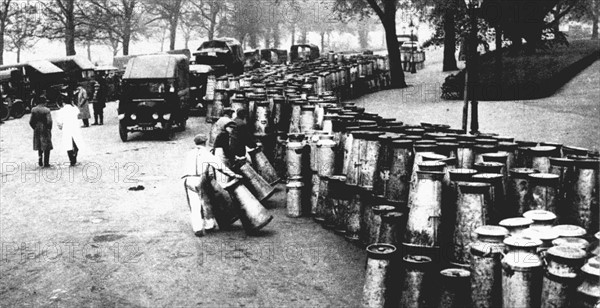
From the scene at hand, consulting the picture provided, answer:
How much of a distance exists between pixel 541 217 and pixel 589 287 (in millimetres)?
1121

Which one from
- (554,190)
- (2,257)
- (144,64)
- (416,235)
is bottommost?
(2,257)

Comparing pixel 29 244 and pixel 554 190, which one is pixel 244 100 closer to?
pixel 29 244

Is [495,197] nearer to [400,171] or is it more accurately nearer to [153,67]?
[400,171]

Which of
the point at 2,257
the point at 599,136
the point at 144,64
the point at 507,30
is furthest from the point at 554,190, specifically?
the point at 144,64

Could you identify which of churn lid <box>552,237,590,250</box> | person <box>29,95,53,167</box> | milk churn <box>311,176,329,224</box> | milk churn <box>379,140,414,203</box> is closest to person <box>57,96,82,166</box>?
person <box>29,95,53,167</box>

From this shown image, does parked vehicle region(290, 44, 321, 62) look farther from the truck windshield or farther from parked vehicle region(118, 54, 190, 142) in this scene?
the truck windshield

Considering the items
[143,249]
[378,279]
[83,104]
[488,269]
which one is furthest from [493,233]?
[83,104]

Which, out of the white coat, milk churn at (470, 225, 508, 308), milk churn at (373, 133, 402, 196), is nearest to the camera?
milk churn at (470, 225, 508, 308)

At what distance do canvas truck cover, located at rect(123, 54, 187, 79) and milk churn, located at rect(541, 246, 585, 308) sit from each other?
14603mm

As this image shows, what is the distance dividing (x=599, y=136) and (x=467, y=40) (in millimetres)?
3890

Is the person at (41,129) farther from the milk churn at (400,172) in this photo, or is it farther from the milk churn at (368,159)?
the milk churn at (400,172)

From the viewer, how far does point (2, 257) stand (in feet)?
24.4

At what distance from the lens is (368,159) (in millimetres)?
7633

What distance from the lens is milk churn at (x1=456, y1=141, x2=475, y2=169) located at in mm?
6547
